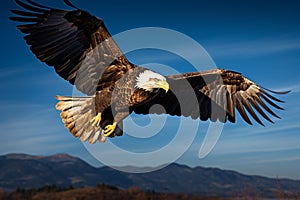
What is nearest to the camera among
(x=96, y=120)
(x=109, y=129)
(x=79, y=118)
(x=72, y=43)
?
(x=72, y=43)

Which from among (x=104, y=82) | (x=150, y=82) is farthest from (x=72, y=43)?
(x=150, y=82)

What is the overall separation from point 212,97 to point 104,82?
6.05ft

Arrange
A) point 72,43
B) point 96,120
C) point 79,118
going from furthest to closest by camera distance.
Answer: point 79,118 → point 96,120 → point 72,43

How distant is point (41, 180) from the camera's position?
174m

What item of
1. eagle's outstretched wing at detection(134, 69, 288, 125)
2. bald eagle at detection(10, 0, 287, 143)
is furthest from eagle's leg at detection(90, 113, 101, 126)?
eagle's outstretched wing at detection(134, 69, 288, 125)

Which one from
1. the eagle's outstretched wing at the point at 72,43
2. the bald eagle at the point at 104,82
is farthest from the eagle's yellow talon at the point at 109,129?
the eagle's outstretched wing at the point at 72,43

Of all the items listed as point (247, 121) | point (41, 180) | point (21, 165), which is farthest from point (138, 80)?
point (21, 165)

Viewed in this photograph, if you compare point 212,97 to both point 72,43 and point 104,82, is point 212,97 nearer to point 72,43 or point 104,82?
point 104,82

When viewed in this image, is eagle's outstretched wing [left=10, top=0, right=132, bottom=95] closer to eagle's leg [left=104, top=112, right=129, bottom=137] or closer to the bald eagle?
the bald eagle

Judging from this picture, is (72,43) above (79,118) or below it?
above

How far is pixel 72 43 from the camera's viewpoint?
5.96 metres

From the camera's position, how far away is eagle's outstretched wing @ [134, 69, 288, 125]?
6.89 metres

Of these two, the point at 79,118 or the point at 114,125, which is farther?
the point at 79,118

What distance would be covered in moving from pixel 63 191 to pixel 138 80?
181 feet
